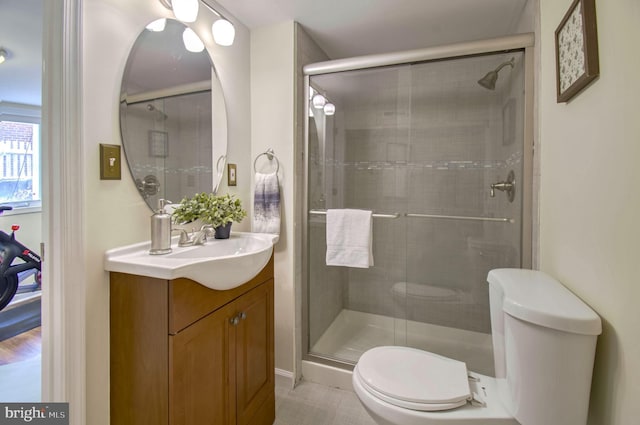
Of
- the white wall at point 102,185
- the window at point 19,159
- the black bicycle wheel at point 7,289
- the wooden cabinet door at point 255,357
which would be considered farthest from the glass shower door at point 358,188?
the window at point 19,159

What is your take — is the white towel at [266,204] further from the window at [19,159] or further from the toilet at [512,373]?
the window at [19,159]

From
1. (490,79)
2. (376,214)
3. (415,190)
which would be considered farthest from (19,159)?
(490,79)

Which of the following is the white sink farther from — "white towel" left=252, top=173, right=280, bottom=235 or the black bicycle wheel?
the black bicycle wheel

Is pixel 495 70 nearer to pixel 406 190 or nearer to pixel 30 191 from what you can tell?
pixel 406 190

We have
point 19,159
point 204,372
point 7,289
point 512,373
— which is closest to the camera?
point 512,373

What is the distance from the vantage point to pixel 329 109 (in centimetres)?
213

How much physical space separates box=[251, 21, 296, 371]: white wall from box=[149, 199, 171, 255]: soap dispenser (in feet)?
2.53

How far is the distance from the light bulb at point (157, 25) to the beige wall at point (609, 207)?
160cm

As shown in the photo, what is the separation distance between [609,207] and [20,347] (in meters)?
3.39

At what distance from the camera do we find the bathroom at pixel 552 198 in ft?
2.46

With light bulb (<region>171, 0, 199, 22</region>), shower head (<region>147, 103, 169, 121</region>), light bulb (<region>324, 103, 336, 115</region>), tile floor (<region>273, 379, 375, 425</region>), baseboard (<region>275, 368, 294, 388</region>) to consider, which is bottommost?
tile floor (<region>273, 379, 375, 425</region>)

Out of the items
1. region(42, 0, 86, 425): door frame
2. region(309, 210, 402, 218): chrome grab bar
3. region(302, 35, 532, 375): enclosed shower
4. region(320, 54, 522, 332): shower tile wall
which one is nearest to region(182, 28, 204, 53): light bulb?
region(42, 0, 86, 425): door frame

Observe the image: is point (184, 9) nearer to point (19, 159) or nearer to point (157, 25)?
point (157, 25)

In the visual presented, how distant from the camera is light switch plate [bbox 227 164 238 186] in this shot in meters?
1.81
